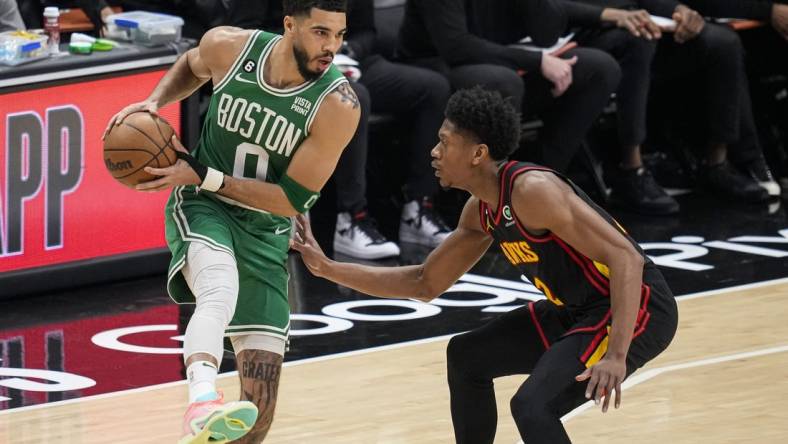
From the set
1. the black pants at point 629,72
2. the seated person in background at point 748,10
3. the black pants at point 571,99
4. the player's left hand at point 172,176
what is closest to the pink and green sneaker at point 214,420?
the player's left hand at point 172,176

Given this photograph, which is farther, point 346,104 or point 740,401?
point 740,401

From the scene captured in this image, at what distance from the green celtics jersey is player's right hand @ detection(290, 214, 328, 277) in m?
0.27

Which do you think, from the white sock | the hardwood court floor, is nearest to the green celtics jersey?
the white sock

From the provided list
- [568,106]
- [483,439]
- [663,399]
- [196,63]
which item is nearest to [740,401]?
[663,399]

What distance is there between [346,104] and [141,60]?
2940 millimetres

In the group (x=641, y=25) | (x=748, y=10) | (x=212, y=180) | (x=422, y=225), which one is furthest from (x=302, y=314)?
(x=748, y=10)

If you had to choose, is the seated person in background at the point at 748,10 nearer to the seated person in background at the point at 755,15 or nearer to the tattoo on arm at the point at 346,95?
the seated person in background at the point at 755,15

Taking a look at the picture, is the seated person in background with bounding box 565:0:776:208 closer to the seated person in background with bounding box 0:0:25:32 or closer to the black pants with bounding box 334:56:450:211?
the black pants with bounding box 334:56:450:211

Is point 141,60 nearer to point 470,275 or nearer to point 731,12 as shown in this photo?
point 470,275

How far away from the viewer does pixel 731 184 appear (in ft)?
31.3

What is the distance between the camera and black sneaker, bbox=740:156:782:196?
9.64m

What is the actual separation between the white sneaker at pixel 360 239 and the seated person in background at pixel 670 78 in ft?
5.86

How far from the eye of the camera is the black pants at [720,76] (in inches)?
371

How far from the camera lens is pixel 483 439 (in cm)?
497
